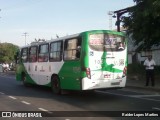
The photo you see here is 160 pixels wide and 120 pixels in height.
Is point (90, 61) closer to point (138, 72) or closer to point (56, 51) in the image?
point (56, 51)

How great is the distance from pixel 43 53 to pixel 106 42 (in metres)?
4.87

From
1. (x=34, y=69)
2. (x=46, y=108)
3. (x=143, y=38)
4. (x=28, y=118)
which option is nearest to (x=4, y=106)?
(x=46, y=108)

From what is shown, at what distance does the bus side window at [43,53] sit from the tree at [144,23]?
5949mm

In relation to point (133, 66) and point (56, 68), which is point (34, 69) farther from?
point (133, 66)

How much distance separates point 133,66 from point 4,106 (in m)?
17.1

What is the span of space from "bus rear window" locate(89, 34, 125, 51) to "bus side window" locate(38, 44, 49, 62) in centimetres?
423

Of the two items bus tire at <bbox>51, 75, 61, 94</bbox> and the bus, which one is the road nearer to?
the bus

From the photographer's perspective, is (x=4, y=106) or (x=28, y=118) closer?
(x=28, y=118)

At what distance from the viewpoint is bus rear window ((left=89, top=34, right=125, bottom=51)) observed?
1514 cm

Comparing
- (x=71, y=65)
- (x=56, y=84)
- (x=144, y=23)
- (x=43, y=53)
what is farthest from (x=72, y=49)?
(x=144, y=23)

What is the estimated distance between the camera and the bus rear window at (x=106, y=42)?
15.1m

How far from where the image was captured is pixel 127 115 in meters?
11.2

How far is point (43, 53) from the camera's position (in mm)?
19297

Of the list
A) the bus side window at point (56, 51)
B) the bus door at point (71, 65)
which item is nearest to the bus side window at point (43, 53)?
the bus side window at point (56, 51)
